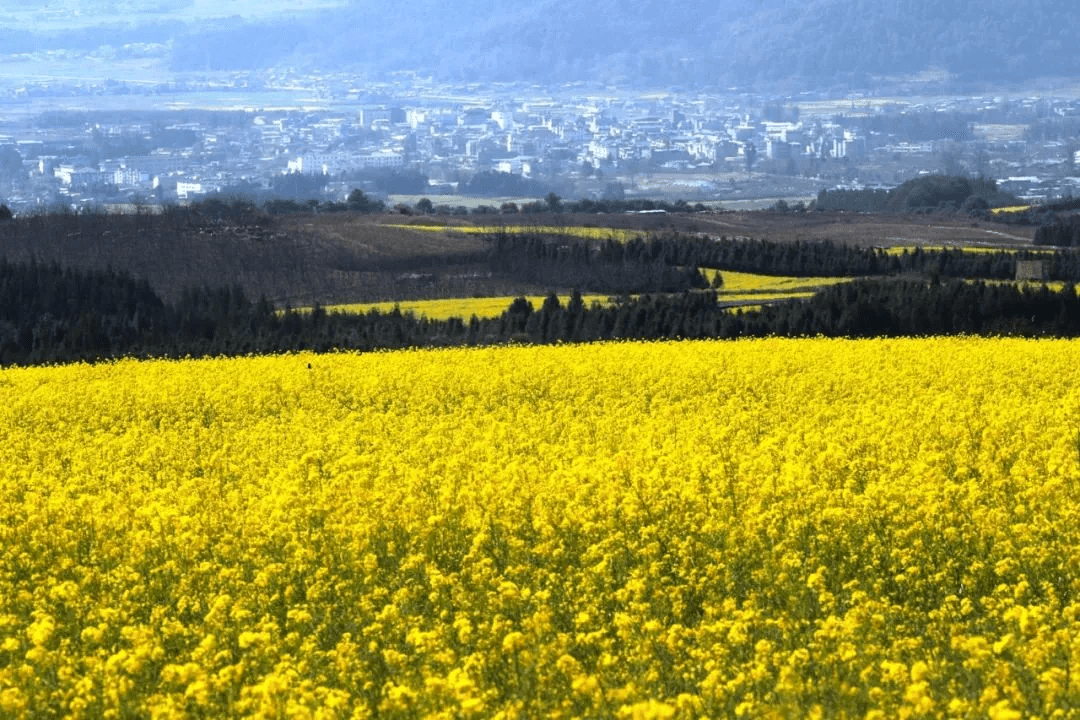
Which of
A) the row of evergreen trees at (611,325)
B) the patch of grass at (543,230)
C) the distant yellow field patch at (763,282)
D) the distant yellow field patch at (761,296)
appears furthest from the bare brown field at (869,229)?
the row of evergreen trees at (611,325)

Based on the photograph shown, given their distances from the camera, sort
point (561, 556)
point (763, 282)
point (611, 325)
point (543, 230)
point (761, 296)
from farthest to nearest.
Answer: point (543, 230) < point (763, 282) < point (761, 296) < point (611, 325) < point (561, 556)

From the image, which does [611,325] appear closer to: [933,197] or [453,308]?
[453,308]

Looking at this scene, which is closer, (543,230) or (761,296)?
(761,296)

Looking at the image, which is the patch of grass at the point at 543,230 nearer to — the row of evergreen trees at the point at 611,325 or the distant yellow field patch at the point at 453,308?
the distant yellow field patch at the point at 453,308

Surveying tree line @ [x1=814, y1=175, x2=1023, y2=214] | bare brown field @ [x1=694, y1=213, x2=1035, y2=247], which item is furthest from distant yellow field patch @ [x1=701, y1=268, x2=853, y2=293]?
tree line @ [x1=814, y1=175, x2=1023, y2=214]

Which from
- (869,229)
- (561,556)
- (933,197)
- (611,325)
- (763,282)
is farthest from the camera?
(933,197)

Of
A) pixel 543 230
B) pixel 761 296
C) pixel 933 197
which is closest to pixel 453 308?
pixel 761 296

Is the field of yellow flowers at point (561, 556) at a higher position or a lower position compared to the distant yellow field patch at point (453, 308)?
higher

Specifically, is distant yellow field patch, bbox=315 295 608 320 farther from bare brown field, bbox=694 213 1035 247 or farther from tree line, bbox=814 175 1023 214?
tree line, bbox=814 175 1023 214
